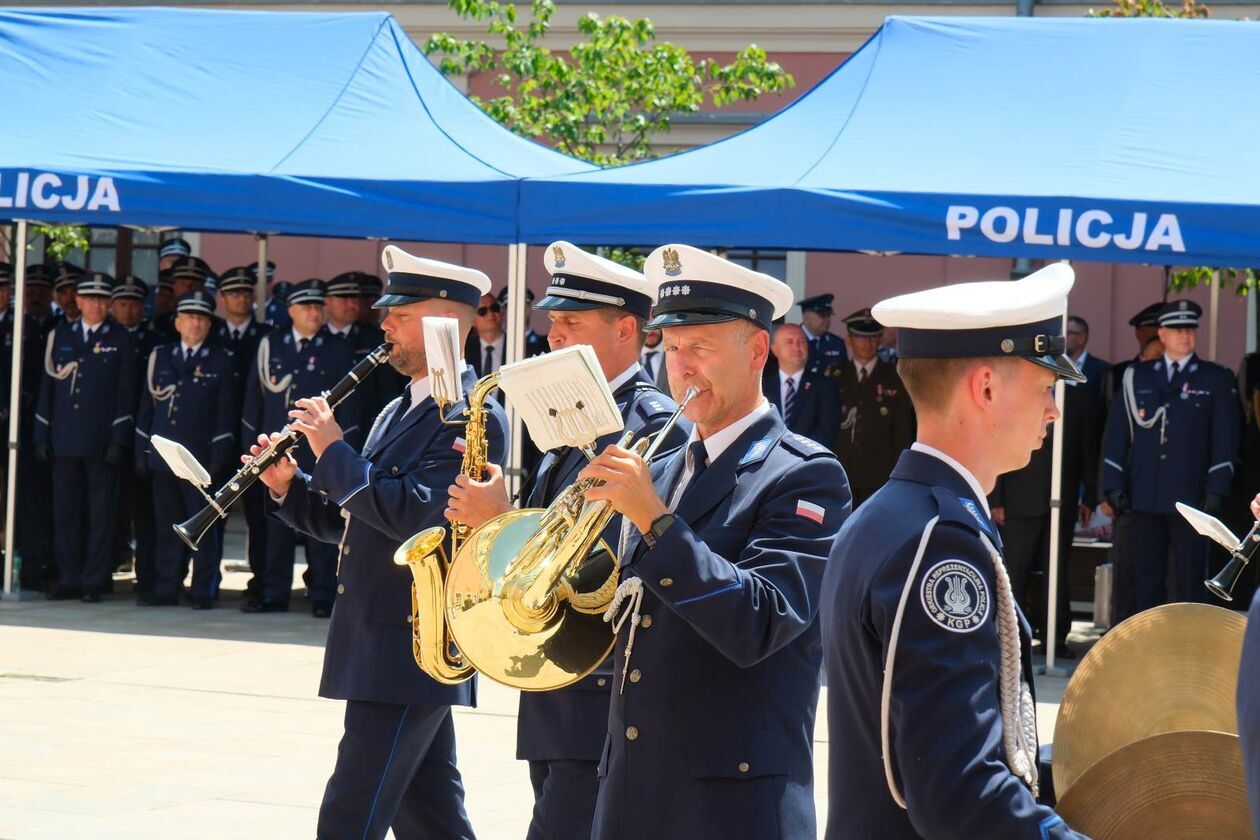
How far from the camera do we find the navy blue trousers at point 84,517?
1192 cm

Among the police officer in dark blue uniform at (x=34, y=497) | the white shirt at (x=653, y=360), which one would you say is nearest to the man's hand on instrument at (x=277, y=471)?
the white shirt at (x=653, y=360)

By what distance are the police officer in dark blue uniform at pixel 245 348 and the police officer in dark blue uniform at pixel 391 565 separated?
6640 millimetres

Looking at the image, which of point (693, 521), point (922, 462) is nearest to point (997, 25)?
point (693, 521)

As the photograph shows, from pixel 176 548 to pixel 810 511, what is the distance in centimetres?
900

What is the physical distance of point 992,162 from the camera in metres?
9.48

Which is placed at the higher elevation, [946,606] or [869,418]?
[869,418]

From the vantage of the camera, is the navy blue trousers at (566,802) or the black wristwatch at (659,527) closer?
the black wristwatch at (659,527)

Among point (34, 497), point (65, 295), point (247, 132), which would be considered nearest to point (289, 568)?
point (34, 497)

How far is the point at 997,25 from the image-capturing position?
1073cm

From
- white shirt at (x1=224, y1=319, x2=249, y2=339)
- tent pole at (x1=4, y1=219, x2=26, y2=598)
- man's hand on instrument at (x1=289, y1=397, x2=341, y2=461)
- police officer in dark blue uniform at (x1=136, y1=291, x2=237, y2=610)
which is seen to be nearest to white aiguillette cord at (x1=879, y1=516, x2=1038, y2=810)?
man's hand on instrument at (x1=289, y1=397, x2=341, y2=461)

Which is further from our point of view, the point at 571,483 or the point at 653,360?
the point at 653,360

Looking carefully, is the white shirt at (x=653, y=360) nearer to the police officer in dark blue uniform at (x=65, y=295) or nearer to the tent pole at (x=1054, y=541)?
the tent pole at (x=1054, y=541)

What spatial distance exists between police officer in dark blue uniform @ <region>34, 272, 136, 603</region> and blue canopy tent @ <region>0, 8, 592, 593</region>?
0.42 m

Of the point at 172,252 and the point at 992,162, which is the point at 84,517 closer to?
the point at 172,252
